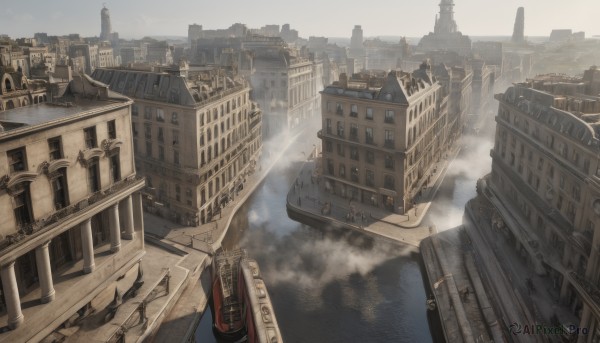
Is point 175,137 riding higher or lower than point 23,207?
higher

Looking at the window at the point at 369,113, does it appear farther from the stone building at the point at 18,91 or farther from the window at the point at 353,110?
the stone building at the point at 18,91

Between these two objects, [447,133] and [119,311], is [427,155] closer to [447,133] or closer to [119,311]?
[447,133]

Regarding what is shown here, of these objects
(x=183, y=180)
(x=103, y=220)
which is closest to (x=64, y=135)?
(x=103, y=220)

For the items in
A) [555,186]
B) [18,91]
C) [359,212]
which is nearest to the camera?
[555,186]

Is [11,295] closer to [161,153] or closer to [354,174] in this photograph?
[161,153]

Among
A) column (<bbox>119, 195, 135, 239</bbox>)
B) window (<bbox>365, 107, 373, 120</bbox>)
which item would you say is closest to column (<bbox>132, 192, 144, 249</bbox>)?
column (<bbox>119, 195, 135, 239</bbox>)

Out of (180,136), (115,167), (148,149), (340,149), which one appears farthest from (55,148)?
(340,149)

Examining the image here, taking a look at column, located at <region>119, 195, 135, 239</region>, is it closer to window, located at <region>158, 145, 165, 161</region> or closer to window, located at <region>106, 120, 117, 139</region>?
window, located at <region>106, 120, 117, 139</region>
